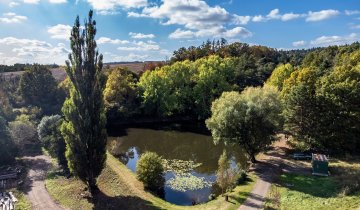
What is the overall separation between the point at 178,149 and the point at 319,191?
23568 millimetres

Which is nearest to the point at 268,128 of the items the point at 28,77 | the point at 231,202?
the point at 231,202

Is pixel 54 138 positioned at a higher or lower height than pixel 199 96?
lower

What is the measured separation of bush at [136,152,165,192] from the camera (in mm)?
29703

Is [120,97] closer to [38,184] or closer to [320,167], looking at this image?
[38,184]

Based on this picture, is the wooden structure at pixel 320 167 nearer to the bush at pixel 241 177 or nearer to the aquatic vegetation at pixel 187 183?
the bush at pixel 241 177

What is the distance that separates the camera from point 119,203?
26172 millimetres

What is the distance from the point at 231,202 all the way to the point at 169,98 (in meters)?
39.9

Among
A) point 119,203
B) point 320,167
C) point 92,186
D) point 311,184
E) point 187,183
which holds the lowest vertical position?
point 187,183

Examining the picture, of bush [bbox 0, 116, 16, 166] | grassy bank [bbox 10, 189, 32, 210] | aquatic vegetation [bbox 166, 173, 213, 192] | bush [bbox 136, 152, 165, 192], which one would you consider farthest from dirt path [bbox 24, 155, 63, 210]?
aquatic vegetation [bbox 166, 173, 213, 192]

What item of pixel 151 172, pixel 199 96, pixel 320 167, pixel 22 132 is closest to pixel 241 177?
pixel 320 167

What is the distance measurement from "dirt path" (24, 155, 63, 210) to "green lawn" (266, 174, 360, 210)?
1821 centimetres

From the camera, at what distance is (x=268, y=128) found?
111 feet

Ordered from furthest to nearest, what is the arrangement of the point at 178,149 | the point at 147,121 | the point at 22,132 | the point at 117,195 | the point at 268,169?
the point at 147,121 → the point at 178,149 → the point at 22,132 → the point at 268,169 → the point at 117,195

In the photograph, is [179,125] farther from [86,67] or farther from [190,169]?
[86,67]
